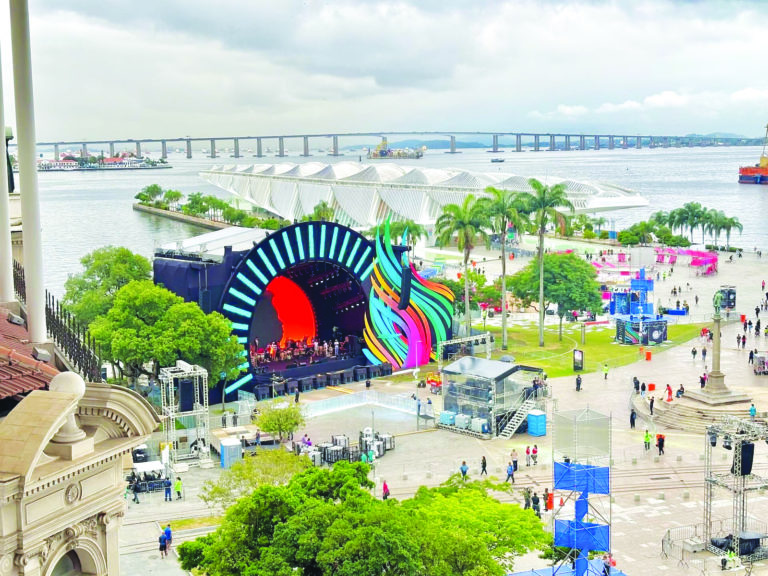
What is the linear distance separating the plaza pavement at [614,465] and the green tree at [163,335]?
17.5 feet

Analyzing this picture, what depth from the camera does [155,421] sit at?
37.2 ft

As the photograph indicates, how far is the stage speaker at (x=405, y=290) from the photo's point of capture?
191 ft

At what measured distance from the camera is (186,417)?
43.9 m

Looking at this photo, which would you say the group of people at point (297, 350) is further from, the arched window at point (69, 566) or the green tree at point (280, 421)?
the arched window at point (69, 566)

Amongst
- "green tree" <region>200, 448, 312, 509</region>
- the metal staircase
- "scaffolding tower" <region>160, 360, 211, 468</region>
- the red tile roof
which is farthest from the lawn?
the red tile roof

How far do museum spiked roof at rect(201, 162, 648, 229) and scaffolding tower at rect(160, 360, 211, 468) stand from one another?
260ft

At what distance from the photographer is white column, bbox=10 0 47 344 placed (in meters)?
13.2

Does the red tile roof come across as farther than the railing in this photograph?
No

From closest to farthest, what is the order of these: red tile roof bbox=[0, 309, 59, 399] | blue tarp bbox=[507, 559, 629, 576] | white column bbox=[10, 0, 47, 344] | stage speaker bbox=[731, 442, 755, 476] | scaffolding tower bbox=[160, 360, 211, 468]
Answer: red tile roof bbox=[0, 309, 59, 399] → white column bbox=[10, 0, 47, 344] → blue tarp bbox=[507, 559, 629, 576] → stage speaker bbox=[731, 442, 755, 476] → scaffolding tower bbox=[160, 360, 211, 468]

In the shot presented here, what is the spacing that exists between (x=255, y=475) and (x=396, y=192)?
103m

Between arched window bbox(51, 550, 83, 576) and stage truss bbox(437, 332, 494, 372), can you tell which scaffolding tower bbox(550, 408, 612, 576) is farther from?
stage truss bbox(437, 332, 494, 372)

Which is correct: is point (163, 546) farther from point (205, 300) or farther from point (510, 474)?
point (205, 300)

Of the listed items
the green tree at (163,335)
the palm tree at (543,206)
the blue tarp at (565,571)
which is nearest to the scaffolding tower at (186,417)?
the green tree at (163,335)

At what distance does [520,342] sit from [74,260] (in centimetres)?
7902
